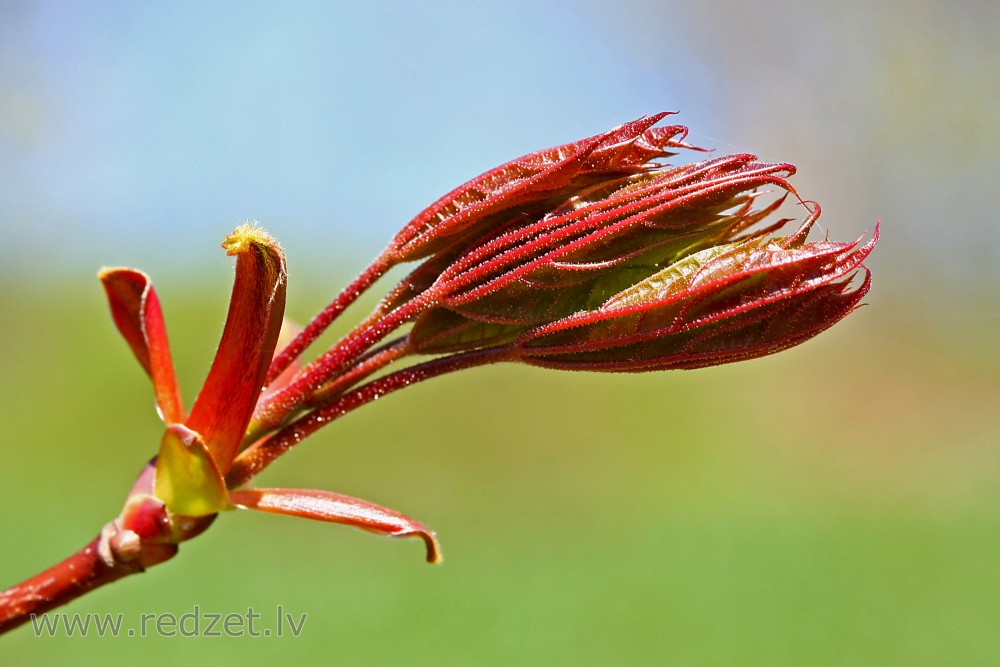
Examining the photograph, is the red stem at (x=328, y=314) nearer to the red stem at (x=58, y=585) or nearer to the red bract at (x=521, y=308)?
the red bract at (x=521, y=308)

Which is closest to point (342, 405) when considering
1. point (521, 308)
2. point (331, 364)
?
point (331, 364)

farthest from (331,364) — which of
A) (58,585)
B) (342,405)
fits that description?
(58,585)

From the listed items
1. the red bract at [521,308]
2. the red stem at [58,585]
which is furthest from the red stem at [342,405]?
the red stem at [58,585]

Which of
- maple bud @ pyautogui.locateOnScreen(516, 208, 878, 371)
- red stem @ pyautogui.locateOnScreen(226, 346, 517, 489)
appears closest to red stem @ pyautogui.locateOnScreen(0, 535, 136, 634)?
red stem @ pyautogui.locateOnScreen(226, 346, 517, 489)

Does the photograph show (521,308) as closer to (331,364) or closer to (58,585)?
(331,364)

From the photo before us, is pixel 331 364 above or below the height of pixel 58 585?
above

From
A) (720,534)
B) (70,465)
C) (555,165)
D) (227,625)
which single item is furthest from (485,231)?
(70,465)

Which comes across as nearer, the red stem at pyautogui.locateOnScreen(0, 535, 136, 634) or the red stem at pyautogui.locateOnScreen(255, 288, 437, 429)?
the red stem at pyautogui.locateOnScreen(0, 535, 136, 634)

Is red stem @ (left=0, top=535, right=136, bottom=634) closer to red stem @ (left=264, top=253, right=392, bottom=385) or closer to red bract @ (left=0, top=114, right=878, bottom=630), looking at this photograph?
red bract @ (left=0, top=114, right=878, bottom=630)
